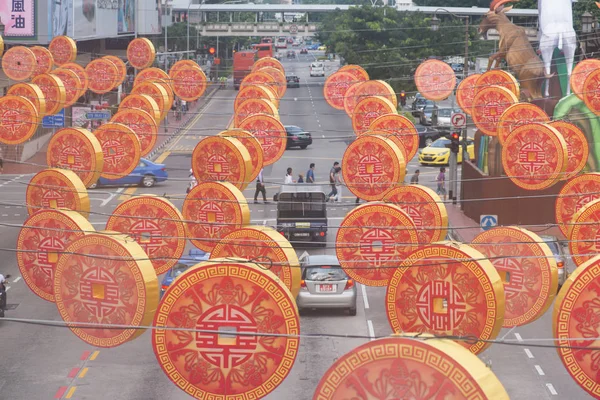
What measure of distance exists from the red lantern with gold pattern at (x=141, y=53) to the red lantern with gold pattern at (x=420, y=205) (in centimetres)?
2232

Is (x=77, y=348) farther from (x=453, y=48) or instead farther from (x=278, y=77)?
(x=453, y=48)

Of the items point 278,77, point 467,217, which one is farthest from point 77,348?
point 467,217

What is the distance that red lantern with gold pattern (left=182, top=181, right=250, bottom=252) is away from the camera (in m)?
24.0

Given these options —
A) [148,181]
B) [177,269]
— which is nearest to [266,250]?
[177,269]

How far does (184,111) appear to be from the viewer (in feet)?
270

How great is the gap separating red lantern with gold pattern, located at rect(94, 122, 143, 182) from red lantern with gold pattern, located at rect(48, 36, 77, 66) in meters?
15.8

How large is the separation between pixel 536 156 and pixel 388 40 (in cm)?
6186

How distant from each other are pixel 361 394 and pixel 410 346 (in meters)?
0.74

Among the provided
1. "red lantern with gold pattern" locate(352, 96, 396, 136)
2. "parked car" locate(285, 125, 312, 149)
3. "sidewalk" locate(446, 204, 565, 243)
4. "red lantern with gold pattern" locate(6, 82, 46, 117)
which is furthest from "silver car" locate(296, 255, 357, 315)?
"parked car" locate(285, 125, 312, 149)

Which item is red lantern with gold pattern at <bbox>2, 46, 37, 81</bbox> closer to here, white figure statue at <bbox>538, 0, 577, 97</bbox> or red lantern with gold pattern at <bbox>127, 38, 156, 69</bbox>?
red lantern with gold pattern at <bbox>127, 38, 156, 69</bbox>

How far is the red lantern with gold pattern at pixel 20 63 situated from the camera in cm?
4072

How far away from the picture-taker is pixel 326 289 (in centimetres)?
2942

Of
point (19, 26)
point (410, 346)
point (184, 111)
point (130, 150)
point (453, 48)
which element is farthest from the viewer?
point (453, 48)

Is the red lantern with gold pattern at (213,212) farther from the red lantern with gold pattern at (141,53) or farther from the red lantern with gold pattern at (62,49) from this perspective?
the red lantern with gold pattern at (141,53)
